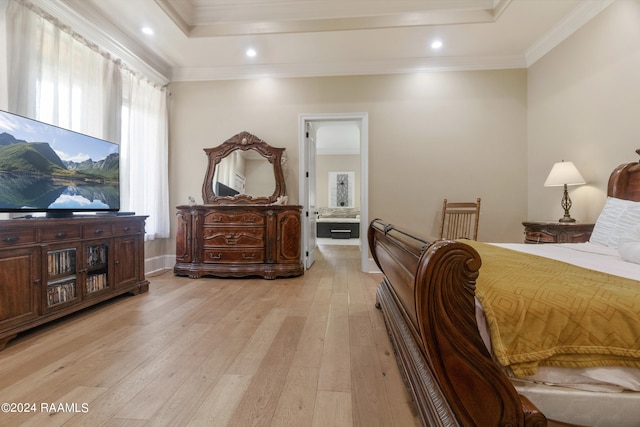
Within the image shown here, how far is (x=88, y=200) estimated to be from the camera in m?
2.45

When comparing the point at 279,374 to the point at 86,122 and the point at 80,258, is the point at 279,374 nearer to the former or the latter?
the point at 80,258

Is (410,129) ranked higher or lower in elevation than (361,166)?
higher

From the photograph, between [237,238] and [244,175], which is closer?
[237,238]

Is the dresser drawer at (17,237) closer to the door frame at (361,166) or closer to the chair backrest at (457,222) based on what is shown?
the door frame at (361,166)

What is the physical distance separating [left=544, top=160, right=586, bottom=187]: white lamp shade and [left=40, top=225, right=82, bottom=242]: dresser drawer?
176 inches

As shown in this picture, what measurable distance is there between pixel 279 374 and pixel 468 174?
3501 millimetres

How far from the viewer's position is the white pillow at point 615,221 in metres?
1.79

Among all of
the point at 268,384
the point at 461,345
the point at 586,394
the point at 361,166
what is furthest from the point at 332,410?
the point at 361,166

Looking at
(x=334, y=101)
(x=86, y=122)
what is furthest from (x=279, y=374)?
(x=334, y=101)

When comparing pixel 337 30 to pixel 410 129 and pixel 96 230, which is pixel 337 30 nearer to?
pixel 410 129

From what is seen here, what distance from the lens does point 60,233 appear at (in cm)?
212

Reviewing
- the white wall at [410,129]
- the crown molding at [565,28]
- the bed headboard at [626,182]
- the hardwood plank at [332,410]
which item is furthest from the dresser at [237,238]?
the crown molding at [565,28]

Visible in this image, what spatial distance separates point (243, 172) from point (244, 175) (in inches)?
1.9

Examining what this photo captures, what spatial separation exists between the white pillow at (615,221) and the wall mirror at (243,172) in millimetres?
3244
